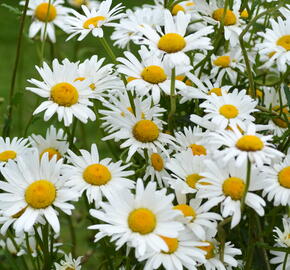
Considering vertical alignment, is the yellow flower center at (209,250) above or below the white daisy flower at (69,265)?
above

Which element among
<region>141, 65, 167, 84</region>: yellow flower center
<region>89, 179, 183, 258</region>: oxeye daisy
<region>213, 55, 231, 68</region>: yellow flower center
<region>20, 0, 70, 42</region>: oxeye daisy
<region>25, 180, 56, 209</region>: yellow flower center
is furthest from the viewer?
<region>20, 0, 70, 42</region>: oxeye daisy

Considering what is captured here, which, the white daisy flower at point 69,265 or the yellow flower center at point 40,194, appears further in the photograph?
the white daisy flower at point 69,265

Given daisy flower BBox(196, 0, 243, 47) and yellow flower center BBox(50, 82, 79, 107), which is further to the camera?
daisy flower BBox(196, 0, 243, 47)

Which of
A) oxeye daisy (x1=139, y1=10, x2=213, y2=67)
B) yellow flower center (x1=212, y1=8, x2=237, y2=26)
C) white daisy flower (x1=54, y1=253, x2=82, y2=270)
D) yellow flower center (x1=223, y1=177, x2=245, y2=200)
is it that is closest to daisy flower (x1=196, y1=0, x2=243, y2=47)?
yellow flower center (x1=212, y1=8, x2=237, y2=26)

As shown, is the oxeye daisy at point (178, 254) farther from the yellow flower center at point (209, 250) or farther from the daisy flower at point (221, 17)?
the daisy flower at point (221, 17)

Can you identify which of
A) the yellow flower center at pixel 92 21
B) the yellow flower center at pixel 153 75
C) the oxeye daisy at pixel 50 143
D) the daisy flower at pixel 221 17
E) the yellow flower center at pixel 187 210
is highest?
the daisy flower at pixel 221 17

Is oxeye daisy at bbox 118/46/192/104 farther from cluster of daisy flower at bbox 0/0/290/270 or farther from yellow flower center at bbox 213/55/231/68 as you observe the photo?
yellow flower center at bbox 213/55/231/68

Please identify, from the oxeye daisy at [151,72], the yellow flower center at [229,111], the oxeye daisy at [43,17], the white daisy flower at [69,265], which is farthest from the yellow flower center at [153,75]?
the oxeye daisy at [43,17]

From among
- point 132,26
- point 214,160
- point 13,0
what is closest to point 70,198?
point 214,160
